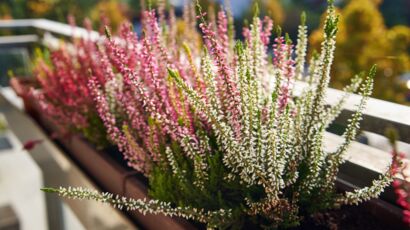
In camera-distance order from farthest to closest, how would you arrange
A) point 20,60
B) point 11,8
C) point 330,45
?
point 11,8, point 20,60, point 330,45

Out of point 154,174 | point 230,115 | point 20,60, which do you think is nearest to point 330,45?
point 230,115

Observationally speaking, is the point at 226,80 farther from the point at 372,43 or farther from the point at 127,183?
the point at 372,43

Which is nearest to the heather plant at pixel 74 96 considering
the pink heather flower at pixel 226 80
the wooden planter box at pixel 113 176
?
the wooden planter box at pixel 113 176

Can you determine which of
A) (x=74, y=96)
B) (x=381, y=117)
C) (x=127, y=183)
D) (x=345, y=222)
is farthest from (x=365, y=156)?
(x=74, y=96)

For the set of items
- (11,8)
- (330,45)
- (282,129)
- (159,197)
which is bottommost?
(159,197)

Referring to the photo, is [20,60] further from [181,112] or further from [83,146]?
[181,112]

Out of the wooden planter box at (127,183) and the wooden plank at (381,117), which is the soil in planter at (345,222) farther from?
the wooden plank at (381,117)

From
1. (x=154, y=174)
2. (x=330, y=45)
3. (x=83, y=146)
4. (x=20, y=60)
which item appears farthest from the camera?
(x=20, y=60)
